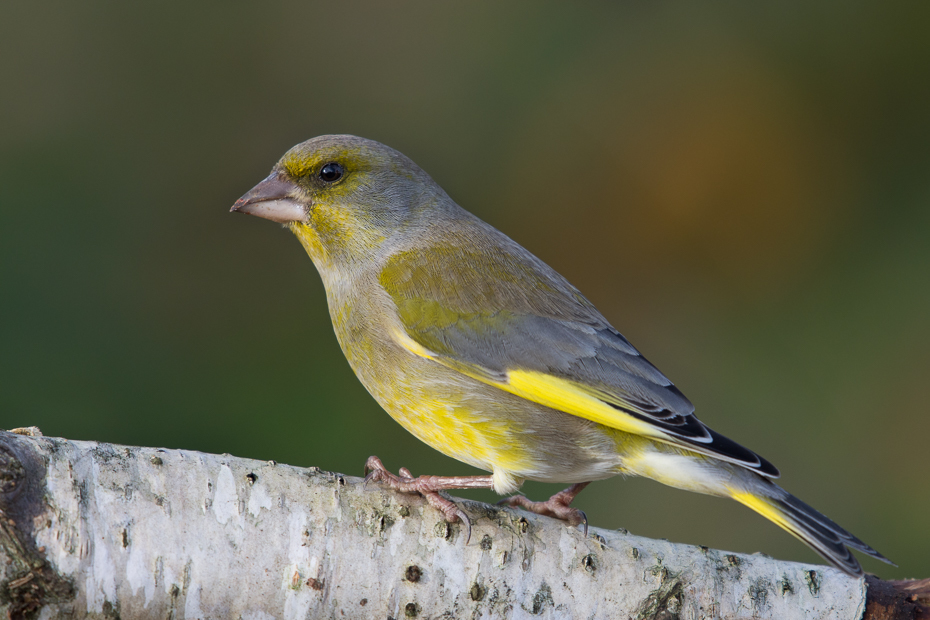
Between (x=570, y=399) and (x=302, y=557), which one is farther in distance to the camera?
(x=570, y=399)

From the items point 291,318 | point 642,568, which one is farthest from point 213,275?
point 642,568

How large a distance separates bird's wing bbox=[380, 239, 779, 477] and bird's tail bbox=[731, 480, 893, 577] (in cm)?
18

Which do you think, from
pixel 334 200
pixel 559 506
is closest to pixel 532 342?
pixel 559 506

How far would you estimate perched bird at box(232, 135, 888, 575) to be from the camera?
2.43 metres

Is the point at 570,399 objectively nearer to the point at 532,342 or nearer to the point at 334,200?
the point at 532,342

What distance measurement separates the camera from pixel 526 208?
4.99 meters

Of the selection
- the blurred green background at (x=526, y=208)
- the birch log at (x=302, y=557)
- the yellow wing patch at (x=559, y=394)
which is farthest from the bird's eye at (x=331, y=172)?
the blurred green background at (x=526, y=208)

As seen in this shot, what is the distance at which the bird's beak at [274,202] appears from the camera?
2861 millimetres

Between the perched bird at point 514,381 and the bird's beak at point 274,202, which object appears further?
the bird's beak at point 274,202

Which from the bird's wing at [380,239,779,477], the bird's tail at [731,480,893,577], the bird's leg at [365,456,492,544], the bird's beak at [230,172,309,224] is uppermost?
the bird's beak at [230,172,309,224]

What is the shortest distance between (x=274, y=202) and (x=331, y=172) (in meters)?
0.22

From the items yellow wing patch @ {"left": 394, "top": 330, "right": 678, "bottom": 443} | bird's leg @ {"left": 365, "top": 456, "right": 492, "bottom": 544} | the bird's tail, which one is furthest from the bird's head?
the bird's tail

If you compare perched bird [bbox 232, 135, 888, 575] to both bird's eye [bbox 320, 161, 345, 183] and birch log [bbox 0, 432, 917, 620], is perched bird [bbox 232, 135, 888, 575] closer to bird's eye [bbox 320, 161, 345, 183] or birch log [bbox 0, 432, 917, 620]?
bird's eye [bbox 320, 161, 345, 183]

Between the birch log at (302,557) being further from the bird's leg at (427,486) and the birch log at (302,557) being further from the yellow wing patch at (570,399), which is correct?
the yellow wing patch at (570,399)
